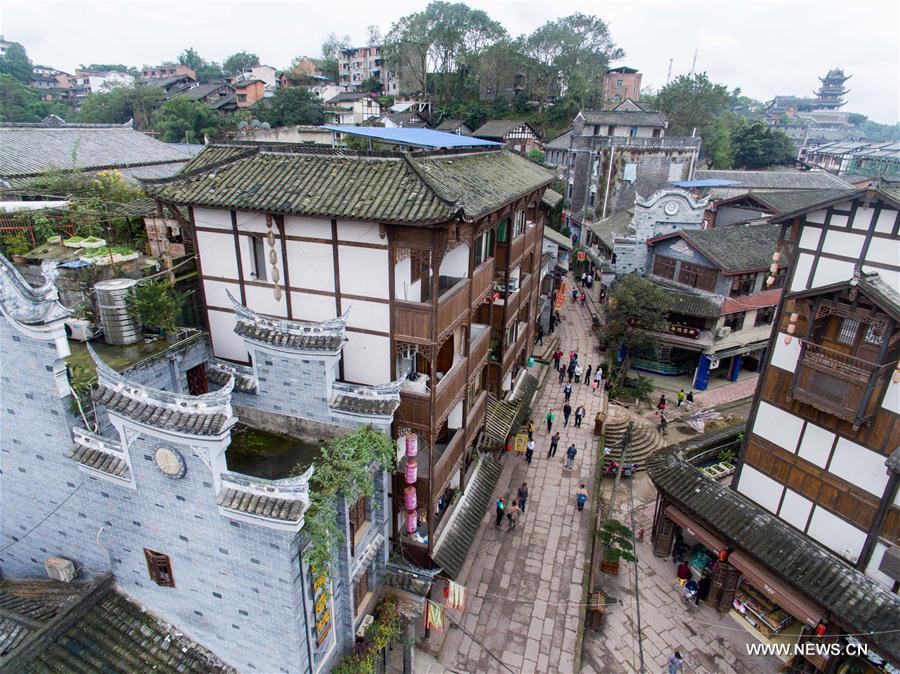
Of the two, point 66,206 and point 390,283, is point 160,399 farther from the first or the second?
point 66,206

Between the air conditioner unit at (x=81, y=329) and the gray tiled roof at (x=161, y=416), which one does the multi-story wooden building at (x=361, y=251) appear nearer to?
the air conditioner unit at (x=81, y=329)

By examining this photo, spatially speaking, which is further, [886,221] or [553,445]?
[553,445]

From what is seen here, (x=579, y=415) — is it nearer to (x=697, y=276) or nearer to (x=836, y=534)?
(x=697, y=276)

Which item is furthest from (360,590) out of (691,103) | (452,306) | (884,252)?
(691,103)

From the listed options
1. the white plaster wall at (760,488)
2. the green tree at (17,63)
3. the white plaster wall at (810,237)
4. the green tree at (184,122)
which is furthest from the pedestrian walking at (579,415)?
the green tree at (17,63)

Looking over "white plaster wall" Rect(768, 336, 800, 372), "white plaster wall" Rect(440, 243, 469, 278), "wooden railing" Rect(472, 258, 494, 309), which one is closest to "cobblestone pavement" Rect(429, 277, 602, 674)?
"wooden railing" Rect(472, 258, 494, 309)

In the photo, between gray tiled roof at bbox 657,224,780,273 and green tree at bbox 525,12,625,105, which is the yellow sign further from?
green tree at bbox 525,12,625,105

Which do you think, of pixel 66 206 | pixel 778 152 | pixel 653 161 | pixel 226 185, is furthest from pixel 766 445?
pixel 778 152
